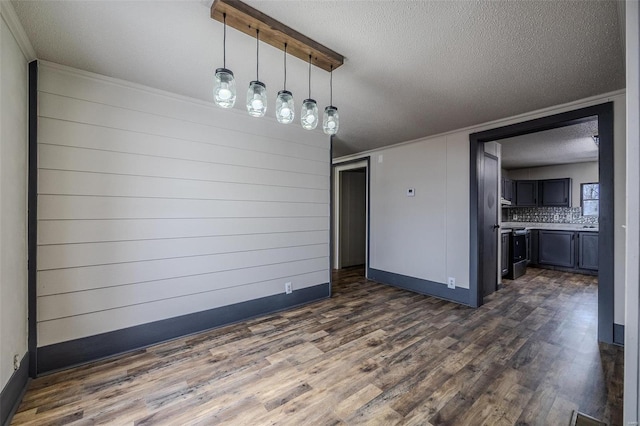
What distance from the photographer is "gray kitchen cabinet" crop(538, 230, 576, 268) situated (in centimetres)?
548

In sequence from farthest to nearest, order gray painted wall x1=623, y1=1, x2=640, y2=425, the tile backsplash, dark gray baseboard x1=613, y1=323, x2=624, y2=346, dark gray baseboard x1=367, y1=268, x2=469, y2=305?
the tile backsplash < dark gray baseboard x1=367, y1=268, x2=469, y2=305 < dark gray baseboard x1=613, y1=323, x2=624, y2=346 < gray painted wall x1=623, y1=1, x2=640, y2=425

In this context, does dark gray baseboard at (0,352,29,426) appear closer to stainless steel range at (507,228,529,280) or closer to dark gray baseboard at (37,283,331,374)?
dark gray baseboard at (37,283,331,374)

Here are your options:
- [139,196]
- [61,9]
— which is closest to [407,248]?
[139,196]

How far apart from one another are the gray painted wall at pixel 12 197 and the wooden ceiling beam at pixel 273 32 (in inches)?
47.3

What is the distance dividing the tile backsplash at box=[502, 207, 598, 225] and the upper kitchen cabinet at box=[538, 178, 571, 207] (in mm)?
288

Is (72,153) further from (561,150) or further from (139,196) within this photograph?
(561,150)

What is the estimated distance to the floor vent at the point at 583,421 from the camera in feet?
5.02

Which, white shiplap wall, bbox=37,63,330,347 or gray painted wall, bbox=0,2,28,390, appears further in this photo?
white shiplap wall, bbox=37,63,330,347

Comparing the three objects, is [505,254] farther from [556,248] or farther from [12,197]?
[12,197]

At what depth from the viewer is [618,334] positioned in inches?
99.3

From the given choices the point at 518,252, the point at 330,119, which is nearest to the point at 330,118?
the point at 330,119

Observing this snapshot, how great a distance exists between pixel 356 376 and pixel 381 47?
2379mm

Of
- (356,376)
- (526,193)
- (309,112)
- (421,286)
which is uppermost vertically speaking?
(309,112)

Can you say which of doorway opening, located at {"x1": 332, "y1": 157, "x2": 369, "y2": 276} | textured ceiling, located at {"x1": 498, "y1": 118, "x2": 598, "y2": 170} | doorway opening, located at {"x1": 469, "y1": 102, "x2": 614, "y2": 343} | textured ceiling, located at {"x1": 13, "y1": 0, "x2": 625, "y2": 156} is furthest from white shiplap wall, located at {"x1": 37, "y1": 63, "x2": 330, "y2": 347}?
textured ceiling, located at {"x1": 498, "y1": 118, "x2": 598, "y2": 170}
